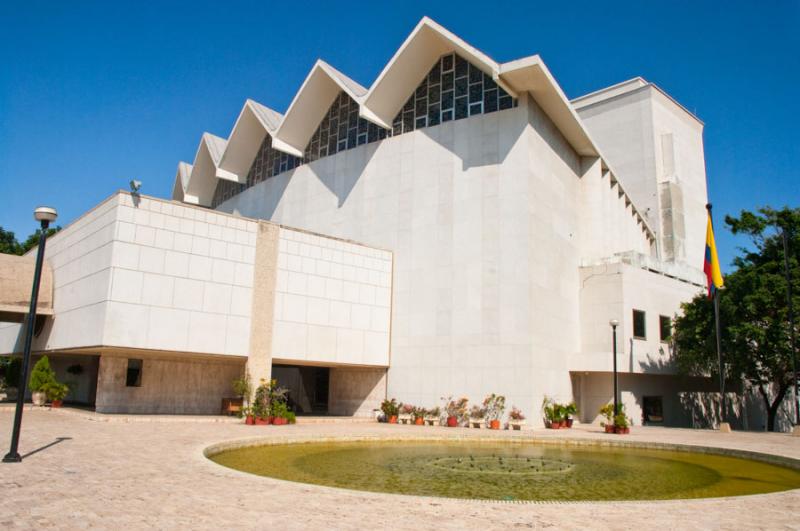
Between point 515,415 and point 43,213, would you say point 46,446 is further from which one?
point 515,415

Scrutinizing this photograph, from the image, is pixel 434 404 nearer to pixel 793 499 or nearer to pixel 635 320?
pixel 635 320

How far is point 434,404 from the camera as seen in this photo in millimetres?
27188

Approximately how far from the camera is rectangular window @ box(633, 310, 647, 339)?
29.6 m

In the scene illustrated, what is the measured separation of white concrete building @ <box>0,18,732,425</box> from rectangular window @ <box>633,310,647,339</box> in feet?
0.58

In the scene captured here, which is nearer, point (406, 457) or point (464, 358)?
point (406, 457)

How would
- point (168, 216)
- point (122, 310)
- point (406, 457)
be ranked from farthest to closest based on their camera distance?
1. point (168, 216)
2. point (122, 310)
3. point (406, 457)

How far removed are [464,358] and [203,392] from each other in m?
11.7

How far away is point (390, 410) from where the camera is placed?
27266 millimetres

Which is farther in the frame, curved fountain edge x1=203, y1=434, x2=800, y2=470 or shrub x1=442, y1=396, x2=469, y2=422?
shrub x1=442, y1=396, x2=469, y2=422

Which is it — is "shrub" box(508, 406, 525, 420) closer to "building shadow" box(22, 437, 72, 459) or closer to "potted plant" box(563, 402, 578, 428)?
"potted plant" box(563, 402, 578, 428)

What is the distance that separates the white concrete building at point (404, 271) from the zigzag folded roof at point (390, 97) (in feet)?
0.38

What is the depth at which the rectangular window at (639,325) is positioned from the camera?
2964cm

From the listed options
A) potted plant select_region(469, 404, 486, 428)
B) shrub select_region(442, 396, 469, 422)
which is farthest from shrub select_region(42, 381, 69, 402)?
potted plant select_region(469, 404, 486, 428)

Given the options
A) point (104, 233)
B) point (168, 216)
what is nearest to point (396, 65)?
point (168, 216)
